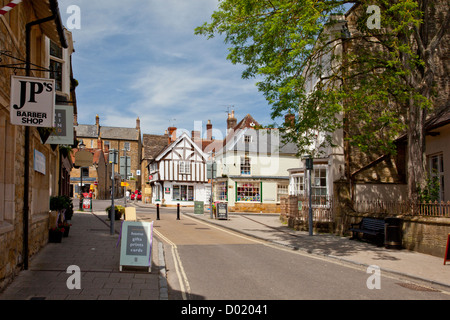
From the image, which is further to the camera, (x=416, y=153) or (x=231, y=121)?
(x=231, y=121)

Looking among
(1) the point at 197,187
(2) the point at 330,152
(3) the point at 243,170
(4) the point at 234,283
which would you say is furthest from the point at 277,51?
(1) the point at 197,187

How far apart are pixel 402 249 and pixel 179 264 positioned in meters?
8.18

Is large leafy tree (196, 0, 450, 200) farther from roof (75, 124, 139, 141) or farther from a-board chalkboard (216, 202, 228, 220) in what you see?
roof (75, 124, 139, 141)

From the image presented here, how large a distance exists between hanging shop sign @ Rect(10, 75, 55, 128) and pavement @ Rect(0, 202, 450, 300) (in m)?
3.06

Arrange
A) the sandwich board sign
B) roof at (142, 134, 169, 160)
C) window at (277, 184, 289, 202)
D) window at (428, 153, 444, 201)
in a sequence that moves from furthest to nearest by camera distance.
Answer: roof at (142, 134, 169, 160)
window at (277, 184, 289, 202)
window at (428, 153, 444, 201)
the sandwich board sign

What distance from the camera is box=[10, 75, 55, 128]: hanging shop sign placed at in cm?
686

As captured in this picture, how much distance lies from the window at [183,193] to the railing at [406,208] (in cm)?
3222

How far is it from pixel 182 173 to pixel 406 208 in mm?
36276

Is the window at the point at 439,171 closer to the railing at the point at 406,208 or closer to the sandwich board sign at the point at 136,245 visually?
the railing at the point at 406,208

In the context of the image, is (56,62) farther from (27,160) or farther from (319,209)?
(319,209)

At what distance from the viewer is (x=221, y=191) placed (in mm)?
38688

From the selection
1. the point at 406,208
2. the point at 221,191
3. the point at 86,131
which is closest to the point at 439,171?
the point at 406,208

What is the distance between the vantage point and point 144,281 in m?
8.12

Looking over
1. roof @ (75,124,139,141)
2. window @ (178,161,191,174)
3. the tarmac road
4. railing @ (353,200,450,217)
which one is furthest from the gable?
roof @ (75,124,139,141)
